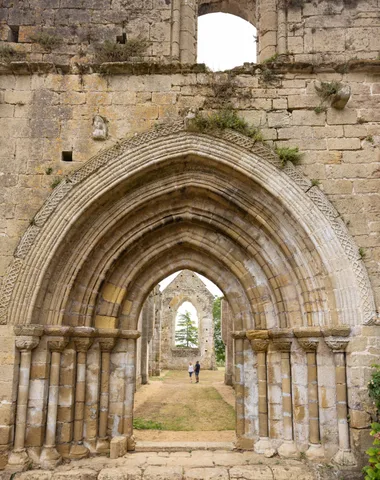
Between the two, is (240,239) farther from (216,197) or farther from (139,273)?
(139,273)

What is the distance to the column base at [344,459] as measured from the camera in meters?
4.93

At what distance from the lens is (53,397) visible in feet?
17.7

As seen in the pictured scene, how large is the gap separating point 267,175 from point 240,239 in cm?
111

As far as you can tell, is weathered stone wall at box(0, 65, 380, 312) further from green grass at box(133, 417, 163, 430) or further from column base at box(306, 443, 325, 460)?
green grass at box(133, 417, 163, 430)

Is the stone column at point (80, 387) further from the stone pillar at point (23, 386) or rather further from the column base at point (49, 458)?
the stone pillar at point (23, 386)

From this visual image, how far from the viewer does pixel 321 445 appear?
5.30 m

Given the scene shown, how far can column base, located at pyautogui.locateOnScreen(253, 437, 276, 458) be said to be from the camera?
560 centimetres

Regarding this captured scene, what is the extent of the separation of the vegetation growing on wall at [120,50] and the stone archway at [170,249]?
1513 mm

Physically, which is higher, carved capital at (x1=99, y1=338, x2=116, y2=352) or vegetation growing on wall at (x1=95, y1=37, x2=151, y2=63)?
vegetation growing on wall at (x1=95, y1=37, x2=151, y2=63)

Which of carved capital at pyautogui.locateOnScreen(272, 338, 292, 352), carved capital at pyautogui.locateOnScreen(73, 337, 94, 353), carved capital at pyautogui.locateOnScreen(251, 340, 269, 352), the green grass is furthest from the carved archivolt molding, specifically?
the green grass

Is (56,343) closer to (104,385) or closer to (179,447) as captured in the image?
(104,385)

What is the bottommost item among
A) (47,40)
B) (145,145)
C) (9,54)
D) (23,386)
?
(23,386)

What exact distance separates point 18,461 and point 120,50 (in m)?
5.84

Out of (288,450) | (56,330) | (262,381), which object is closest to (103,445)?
(56,330)
